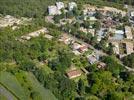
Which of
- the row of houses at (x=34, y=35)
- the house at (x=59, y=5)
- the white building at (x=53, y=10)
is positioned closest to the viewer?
the row of houses at (x=34, y=35)

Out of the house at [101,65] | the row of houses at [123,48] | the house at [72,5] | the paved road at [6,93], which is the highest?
the house at [72,5]

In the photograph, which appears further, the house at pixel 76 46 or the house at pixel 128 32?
the house at pixel 128 32

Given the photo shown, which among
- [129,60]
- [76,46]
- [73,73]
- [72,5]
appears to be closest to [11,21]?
[76,46]

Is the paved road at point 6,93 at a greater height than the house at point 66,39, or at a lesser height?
lesser

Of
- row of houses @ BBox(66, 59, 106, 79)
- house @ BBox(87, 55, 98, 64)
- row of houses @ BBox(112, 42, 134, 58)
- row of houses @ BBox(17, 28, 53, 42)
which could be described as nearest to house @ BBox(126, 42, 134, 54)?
row of houses @ BBox(112, 42, 134, 58)

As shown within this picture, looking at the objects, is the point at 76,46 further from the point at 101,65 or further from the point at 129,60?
the point at 129,60

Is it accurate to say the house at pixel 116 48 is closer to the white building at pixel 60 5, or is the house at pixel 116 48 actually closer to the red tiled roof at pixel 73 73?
the red tiled roof at pixel 73 73

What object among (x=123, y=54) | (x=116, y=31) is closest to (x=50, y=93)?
(x=123, y=54)

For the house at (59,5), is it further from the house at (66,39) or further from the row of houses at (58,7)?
the house at (66,39)

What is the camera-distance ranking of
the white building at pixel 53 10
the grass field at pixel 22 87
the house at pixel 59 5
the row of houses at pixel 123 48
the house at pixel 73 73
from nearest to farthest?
the grass field at pixel 22 87
the house at pixel 73 73
the row of houses at pixel 123 48
the white building at pixel 53 10
the house at pixel 59 5

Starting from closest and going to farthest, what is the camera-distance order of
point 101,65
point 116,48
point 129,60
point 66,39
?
point 101,65, point 129,60, point 116,48, point 66,39

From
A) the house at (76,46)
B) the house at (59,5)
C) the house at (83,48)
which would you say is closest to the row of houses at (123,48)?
the house at (83,48)

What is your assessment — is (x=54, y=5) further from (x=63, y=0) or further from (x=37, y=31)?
(x=37, y=31)
